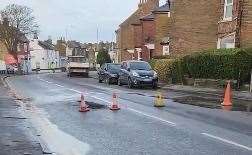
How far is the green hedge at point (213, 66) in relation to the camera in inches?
1071

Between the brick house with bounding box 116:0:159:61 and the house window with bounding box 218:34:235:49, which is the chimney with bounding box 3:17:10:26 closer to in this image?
the brick house with bounding box 116:0:159:61

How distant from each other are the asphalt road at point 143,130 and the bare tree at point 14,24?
72.0m

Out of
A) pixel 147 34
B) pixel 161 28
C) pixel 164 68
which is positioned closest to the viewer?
pixel 164 68

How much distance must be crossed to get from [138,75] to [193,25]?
1086 cm

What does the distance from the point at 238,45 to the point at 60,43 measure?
13344cm

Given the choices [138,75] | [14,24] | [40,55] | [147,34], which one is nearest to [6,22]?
[14,24]

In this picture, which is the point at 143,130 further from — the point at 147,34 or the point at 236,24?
the point at 147,34

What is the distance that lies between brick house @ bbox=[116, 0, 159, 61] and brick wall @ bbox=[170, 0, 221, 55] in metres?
20.1

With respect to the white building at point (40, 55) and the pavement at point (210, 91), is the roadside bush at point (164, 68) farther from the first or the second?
the white building at point (40, 55)

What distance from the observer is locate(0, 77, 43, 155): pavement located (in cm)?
1002

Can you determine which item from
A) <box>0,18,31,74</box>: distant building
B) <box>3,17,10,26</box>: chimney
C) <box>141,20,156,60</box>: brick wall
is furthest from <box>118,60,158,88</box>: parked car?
<box>3,17,10,26</box>: chimney

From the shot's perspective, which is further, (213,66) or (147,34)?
(147,34)

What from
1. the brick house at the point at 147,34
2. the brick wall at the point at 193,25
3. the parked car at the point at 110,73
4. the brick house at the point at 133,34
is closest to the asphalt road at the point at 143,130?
the parked car at the point at 110,73

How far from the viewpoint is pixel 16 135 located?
1202cm
